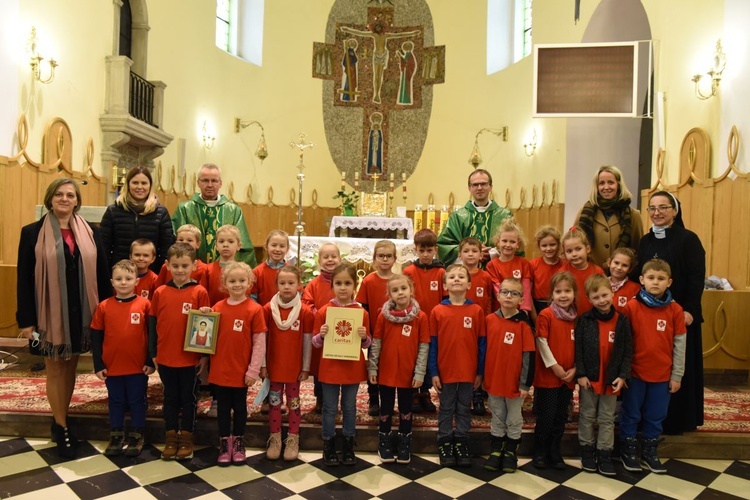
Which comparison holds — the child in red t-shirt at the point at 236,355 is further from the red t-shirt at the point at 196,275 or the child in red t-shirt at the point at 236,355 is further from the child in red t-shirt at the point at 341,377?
the red t-shirt at the point at 196,275

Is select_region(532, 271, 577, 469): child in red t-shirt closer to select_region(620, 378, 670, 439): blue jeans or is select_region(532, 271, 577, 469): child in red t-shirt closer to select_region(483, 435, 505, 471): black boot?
select_region(483, 435, 505, 471): black boot

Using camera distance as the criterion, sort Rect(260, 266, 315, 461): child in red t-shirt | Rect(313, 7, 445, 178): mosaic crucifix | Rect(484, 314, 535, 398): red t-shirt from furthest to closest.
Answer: Rect(313, 7, 445, 178): mosaic crucifix → Rect(260, 266, 315, 461): child in red t-shirt → Rect(484, 314, 535, 398): red t-shirt

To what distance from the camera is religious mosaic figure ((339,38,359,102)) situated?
12875mm

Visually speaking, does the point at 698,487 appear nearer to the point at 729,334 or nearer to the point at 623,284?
the point at 623,284

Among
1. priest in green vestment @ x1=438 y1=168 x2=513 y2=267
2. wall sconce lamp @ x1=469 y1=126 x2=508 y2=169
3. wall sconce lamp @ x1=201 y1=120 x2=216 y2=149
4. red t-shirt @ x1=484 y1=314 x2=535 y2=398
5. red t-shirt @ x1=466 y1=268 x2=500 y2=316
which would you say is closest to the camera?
red t-shirt @ x1=484 y1=314 x2=535 y2=398

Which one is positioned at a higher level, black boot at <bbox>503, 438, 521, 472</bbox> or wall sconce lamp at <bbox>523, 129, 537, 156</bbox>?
wall sconce lamp at <bbox>523, 129, 537, 156</bbox>

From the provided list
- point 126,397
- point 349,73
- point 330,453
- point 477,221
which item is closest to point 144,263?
point 126,397

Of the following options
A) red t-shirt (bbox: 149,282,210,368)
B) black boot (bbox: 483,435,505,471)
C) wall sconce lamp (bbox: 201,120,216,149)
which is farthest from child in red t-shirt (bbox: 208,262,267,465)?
wall sconce lamp (bbox: 201,120,216,149)

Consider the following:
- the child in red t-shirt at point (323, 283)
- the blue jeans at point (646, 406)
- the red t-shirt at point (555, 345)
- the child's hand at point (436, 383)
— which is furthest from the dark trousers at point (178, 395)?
the blue jeans at point (646, 406)

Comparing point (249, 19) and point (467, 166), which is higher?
point (249, 19)

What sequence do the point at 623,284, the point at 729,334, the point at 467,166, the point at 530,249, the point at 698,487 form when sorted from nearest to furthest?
the point at 698,487 < the point at 623,284 < the point at 729,334 < the point at 530,249 < the point at 467,166

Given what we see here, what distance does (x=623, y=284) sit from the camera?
11.7 feet

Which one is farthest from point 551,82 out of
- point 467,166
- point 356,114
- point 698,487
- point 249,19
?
point 249,19

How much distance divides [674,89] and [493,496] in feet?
19.9
